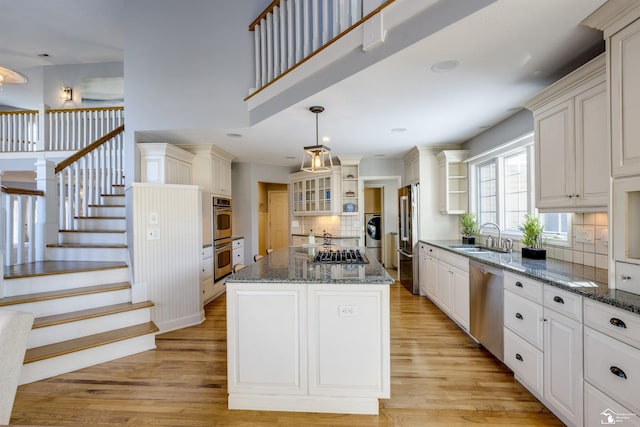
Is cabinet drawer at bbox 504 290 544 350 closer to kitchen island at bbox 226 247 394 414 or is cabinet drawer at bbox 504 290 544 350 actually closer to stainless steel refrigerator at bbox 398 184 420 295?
kitchen island at bbox 226 247 394 414

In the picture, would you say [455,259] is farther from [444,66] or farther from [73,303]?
[73,303]

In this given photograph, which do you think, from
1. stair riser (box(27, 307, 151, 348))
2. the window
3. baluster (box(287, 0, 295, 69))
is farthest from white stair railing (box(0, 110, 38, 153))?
the window

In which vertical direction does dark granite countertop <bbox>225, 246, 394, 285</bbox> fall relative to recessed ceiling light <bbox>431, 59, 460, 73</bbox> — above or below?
below

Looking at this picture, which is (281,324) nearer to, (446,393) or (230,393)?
(230,393)

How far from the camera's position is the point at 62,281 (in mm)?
3066

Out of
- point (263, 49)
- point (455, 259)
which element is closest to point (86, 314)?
point (263, 49)

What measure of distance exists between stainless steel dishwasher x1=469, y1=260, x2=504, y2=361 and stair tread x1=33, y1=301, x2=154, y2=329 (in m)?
3.40

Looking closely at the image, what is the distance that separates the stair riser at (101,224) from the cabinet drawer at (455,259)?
14.6 ft

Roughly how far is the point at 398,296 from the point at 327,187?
98.4 inches

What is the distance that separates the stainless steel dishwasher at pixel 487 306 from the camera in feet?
8.29

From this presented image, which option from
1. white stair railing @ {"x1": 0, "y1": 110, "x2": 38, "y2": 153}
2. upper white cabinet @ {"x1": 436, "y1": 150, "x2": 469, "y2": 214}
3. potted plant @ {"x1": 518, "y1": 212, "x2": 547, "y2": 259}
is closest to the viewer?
potted plant @ {"x1": 518, "y1": 212, "x2": 547, "y2": 259}

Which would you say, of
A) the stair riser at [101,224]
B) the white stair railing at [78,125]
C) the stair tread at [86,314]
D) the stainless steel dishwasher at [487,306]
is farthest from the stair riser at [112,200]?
the stainless steel dishwasher at [487,306]

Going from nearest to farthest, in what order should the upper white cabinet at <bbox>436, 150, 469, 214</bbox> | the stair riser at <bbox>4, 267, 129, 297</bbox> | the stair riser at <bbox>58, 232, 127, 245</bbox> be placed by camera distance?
the stair riser at <bbox>4, 267, 129, 297</bbox> < the stair riser at <bbox>58, 232, 127, 245</bbox> < the upper white cabinet at <bbox>436, 150, 469, 214</bbox>

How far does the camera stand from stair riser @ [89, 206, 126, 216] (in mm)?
4457
